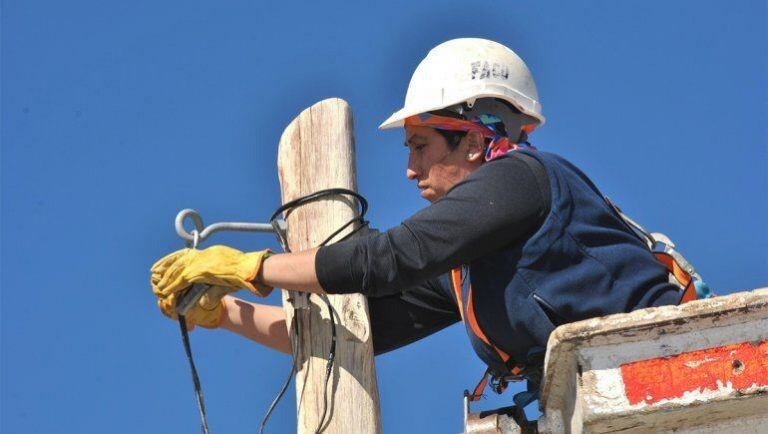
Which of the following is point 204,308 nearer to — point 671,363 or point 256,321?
point 256,321

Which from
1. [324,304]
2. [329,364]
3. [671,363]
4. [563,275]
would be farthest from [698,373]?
[324,304]

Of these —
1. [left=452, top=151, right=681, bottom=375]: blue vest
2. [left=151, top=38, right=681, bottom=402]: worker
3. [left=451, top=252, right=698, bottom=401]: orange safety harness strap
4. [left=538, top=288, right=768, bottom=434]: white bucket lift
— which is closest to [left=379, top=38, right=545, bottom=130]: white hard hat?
[left=151, top=38, right=681, bottom=402]: worker

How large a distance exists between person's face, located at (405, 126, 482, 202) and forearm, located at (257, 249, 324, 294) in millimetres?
719

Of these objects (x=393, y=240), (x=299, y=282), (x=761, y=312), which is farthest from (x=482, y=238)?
(x=761, y=312)

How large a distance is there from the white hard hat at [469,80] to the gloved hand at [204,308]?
96cm

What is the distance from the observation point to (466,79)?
18.4ft

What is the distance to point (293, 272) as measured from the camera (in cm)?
501

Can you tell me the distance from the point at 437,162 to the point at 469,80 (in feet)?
1.10

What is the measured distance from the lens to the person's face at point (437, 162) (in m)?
5.55

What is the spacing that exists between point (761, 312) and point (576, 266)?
838 millimetres

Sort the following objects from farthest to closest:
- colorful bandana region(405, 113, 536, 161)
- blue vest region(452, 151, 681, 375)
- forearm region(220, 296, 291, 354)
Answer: forearm region(220, 296, 291, 354), colorful bandana region(405, 113, 536, 161), blue vest region(452, 151, 681, 375)

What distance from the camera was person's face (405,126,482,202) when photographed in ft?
18.2

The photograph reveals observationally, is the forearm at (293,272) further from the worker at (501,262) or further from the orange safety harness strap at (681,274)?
the orange safety harness strap at (681,274)

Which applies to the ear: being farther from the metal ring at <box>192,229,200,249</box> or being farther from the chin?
the metal ring at <box>192,229,200,249</box>
